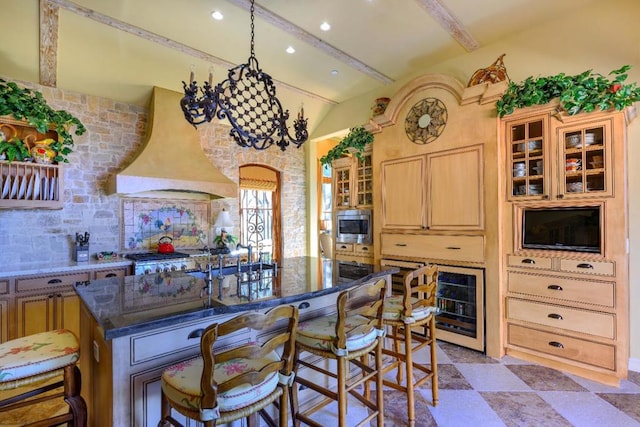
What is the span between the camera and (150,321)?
4.46 feet

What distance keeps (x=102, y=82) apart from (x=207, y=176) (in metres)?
1.69

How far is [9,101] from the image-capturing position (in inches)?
123

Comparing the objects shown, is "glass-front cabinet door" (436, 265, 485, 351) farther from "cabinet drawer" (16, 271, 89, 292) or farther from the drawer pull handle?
"cabinet drawer" (16, 271, 89, 292)

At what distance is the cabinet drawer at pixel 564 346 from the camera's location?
257 cm

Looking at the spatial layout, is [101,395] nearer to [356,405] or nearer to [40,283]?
[356,405]

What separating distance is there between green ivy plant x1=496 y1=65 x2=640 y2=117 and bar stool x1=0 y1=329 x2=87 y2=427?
381 cm

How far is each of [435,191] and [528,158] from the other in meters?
0.93

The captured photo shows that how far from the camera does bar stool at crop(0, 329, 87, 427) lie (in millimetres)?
1425

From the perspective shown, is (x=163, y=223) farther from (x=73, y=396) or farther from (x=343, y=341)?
(x=343, y=341)

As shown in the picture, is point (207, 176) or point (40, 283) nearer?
point (40, 283)

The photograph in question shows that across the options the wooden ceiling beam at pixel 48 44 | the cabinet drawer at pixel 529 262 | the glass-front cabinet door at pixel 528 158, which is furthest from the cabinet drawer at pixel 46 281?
the glass-front cabinet door at pixel 528 158

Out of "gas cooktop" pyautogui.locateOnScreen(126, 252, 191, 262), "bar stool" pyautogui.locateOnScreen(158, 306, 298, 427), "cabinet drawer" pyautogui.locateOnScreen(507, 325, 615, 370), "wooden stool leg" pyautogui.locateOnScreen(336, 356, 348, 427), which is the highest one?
"gas cooktop" pyautogui.locateOnScreen(126, 252, 191, 262)

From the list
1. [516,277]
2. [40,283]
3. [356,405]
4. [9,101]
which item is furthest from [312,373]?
[9,101]

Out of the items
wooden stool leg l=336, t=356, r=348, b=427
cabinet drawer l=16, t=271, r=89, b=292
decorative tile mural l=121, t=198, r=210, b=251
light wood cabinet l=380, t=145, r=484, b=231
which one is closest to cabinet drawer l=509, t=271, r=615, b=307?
light wood cabinet l=380, t=145, r=484, b=231
